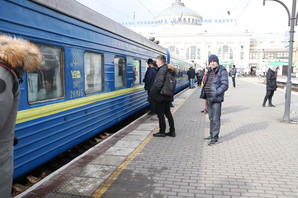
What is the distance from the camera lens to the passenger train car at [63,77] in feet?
11.4

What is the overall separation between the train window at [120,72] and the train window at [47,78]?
8.13ft

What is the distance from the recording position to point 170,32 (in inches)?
3698

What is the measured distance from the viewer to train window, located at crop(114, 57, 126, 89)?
22.4 feet

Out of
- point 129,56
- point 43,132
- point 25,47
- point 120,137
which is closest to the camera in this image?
point 25,47

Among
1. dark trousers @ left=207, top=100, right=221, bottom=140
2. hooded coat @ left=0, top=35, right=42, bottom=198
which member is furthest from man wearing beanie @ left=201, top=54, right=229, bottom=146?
hooded coat @ left=0, top=35, right=42, bottom=198

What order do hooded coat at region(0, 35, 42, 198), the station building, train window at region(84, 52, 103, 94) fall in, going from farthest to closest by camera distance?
the station building < train window at region(84, 52, 103, 94) < hooded coat at region(0, 35, 42, 198)

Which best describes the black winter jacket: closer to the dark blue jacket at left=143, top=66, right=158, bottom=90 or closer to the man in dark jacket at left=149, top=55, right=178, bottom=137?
the dark blue jacket at left=143, top=66, right=158, bottom=90

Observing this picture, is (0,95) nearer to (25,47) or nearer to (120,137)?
(25,47)

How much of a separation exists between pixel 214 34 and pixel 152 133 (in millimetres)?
87947

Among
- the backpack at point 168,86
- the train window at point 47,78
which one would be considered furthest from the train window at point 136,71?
the train window at point 47,78

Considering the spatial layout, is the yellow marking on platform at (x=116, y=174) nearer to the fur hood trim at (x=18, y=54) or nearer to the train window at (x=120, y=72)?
the train window at (x=120, y=72)

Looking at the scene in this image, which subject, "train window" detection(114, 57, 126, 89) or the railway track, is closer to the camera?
the railway track

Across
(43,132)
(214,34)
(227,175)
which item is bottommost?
(227,175)

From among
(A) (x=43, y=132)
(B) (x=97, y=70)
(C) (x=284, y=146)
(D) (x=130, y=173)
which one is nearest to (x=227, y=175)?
(D) (x=130, y=173)
